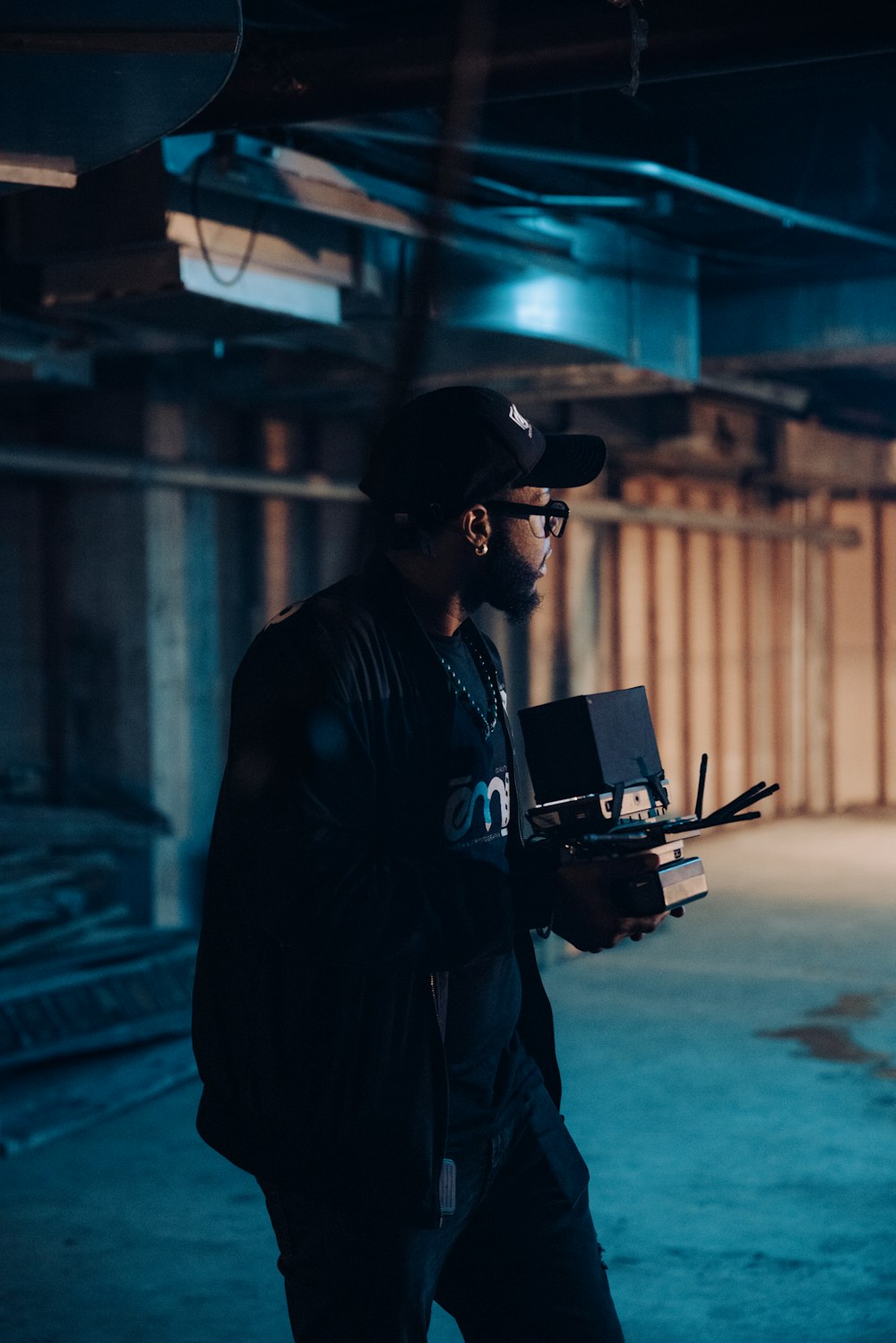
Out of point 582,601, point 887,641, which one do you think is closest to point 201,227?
point 582,601

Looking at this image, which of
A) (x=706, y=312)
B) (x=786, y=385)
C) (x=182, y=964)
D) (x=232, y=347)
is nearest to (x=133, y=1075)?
(x=182, y=964)

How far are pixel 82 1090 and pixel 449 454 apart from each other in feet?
11.3

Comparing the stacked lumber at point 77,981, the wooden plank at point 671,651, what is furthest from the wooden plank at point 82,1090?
the wooden plank at point 671,651

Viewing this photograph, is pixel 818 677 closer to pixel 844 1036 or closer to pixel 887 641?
pixel 887 641

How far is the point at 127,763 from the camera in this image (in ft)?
21.7

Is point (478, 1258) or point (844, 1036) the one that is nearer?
point (478, 1258)

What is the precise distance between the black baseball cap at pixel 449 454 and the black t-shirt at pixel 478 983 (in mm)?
200

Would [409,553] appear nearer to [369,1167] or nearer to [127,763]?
[369,1167]

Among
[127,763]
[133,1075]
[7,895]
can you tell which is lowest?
[133,1075]

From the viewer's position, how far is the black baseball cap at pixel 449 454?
2.00 meters

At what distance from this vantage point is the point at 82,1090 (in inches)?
188

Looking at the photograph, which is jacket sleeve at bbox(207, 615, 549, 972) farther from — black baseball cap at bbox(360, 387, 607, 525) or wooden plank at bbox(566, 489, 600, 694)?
wooden plank at bbox(566, 489, 600, 694)

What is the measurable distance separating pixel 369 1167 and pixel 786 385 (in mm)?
7677

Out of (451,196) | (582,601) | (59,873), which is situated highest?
(451,196)
